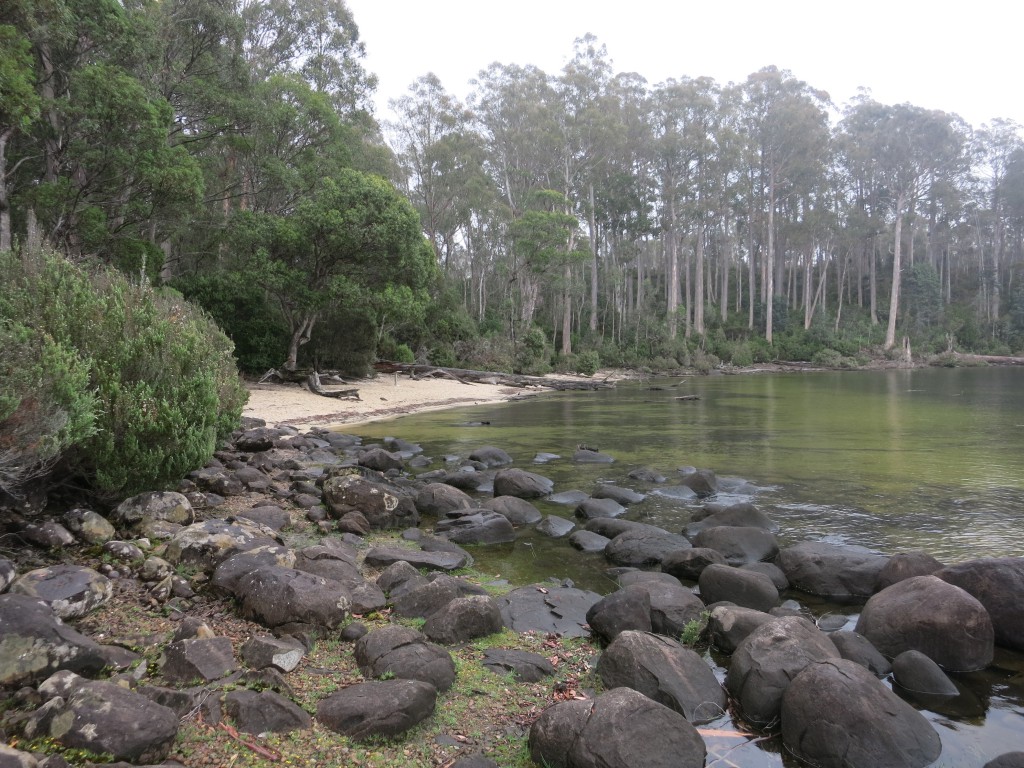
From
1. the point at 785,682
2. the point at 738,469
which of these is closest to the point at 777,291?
the point at 738,469

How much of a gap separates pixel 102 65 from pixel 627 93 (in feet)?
136

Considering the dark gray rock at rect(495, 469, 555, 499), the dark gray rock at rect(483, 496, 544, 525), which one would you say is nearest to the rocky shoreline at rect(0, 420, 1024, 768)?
the dark gray rock at rect(483, 496, 544, 525)

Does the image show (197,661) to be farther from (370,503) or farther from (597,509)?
(597,509)

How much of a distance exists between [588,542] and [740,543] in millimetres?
1652

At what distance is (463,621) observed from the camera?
185 inches

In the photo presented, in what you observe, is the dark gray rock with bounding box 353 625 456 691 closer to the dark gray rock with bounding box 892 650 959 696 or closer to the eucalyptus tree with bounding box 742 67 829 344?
the dark gray rock with bounding box 892 650 959 696

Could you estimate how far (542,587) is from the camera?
19.3 ft

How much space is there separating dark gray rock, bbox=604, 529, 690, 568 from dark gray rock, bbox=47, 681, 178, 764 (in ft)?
15.6

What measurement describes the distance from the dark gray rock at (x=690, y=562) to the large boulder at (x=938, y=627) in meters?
1.69

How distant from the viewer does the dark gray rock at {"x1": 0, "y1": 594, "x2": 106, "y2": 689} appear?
10.3 ft

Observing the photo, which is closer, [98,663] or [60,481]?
[98,663]

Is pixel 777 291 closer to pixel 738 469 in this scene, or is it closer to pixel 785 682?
pixel 738 469

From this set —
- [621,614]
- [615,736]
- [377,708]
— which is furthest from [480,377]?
[615,736]

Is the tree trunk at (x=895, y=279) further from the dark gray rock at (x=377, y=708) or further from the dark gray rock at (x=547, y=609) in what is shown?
the dark gray rock at (x=377, y=708)
